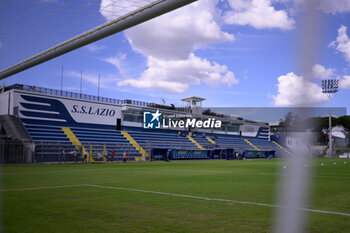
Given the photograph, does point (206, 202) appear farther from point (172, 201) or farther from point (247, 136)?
point (247, 136)

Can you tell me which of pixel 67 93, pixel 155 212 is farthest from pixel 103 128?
pixel 155 212

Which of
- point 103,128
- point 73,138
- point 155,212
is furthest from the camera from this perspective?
point 103,128

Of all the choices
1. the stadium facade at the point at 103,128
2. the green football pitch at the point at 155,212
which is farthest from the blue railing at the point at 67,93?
the green football pitch at the point at 155,212

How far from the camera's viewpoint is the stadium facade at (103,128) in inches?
1238

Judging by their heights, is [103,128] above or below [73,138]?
above

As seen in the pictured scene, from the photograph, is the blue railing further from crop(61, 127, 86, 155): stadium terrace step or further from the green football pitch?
the green football pitch

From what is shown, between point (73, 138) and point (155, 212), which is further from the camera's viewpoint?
point (73, 138)

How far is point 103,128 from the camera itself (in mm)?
41969

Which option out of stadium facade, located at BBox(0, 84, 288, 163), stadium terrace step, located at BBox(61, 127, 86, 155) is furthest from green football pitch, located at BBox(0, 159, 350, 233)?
stadium terrace step, located at BBox(61, 127, 86, 155)

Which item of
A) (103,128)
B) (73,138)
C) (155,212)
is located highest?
(103,128)

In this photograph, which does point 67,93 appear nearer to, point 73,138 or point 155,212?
point 73,138

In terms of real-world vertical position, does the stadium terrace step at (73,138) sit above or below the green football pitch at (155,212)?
above

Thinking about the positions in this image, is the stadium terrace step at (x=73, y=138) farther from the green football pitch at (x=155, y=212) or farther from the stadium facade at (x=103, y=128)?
the green football pitch at (x=155, y=212)

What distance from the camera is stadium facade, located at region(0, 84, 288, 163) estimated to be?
31.5 metres
